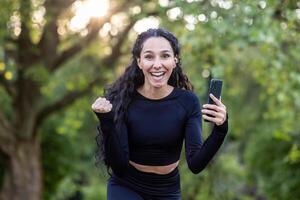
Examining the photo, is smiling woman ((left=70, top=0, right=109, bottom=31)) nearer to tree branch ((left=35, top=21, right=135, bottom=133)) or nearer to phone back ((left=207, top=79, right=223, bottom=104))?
tree branch ((left=35, top=21, right=135, bottom=133))

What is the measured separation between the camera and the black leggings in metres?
3.81

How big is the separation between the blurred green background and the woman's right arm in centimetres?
367

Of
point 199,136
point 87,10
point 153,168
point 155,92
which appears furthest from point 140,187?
point 87,10

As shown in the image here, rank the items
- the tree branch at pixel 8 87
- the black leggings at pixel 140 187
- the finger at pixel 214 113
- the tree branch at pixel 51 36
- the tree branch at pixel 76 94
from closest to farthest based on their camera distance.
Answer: the finger at pixel 214 113 → the black leggings at pixel 140 187 → the tree branch at pixel 51 36 → the tree branch at pixel 8 87 → the tree branch at pixel 76 94

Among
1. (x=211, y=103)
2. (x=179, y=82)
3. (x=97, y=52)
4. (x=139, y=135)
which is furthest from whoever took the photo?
(x=97, y=52)

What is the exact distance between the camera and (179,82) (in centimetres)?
417

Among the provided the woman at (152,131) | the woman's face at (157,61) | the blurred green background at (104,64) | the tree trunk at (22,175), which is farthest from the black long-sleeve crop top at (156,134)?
the tree trunk at (22,175)

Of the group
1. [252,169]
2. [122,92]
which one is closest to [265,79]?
[252,169]

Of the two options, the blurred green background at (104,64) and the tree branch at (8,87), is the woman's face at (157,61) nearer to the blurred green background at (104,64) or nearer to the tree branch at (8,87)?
the blurred green background at (104,64)

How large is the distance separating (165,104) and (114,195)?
612 mm

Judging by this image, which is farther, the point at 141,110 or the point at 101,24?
the point at 101,24

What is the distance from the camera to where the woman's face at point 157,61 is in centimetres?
382

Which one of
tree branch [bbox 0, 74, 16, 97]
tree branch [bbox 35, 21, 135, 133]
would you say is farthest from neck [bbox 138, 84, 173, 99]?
tree branch [bbox 0, 74, 16, 97]

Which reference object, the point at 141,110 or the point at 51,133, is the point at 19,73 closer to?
the point at 51,133
